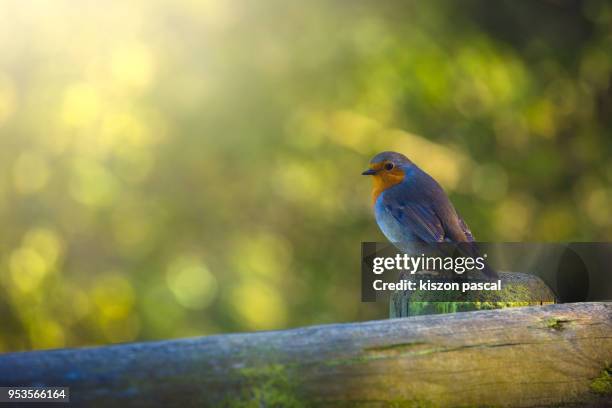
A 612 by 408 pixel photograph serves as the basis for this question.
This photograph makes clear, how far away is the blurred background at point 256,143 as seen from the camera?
715cm

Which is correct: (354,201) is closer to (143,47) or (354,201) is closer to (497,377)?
(143,47)

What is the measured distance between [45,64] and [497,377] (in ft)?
20.9

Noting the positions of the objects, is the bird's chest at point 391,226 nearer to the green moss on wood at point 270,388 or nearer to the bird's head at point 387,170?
the bird's head at point 387,170

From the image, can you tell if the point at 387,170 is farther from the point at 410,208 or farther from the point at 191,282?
the point at 191,282

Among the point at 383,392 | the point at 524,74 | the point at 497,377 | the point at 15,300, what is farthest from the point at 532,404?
the point at 524,74

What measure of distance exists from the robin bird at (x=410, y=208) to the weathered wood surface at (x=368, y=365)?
0.99 meters

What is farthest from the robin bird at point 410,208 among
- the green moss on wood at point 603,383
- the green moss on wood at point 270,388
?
the green moss on wood at point 270,388

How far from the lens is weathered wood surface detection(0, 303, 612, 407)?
1.32 meters

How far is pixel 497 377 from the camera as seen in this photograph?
1.62m

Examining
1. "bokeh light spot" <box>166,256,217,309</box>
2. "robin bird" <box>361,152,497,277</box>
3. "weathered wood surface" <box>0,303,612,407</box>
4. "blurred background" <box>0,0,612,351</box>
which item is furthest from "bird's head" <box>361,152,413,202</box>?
"bokeh light spot" <box>166,256,217,309</box>

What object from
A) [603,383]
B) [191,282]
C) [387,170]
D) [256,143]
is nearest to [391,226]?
[387,170]

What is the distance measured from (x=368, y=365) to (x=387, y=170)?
208 centimetres

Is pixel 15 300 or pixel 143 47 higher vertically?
pixel 143 47

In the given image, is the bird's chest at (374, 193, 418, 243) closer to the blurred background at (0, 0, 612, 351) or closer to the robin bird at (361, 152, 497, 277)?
the robin bird at (361, 152, 497, 277)
